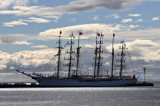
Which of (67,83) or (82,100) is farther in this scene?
(67,83)

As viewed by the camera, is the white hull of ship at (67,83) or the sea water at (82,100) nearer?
the sea water at (82,100)

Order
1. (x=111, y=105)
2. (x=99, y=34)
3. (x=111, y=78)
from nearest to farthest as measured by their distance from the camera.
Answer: (x=111, y=105) → (x=99, y=34) → (x=111, y=78)

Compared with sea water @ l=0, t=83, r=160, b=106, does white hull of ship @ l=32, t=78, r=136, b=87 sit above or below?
above

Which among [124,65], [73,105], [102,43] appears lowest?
[73,105]

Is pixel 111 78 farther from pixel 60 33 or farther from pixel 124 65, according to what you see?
pixel 60 33

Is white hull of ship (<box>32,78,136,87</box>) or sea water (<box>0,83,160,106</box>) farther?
white hull of ship (<box>32,78,136,87</box>)

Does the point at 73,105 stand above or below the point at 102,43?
below

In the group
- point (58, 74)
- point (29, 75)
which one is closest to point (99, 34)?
point (58, 74)

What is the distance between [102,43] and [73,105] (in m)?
105

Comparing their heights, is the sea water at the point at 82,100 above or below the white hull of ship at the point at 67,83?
below

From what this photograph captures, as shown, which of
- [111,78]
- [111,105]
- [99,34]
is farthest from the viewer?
[111,78]

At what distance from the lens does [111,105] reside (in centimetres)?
8812

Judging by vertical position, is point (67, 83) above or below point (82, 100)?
above

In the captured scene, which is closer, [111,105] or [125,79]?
[111,105]
